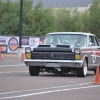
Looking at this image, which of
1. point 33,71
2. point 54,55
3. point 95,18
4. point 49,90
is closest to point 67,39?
point 54,55

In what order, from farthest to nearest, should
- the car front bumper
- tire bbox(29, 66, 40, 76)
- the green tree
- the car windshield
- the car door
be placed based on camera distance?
the green tree
the car door
the car windshield
tire bbox(29, 66, 40, 76)
the car front bumper

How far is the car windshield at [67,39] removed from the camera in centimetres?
2020

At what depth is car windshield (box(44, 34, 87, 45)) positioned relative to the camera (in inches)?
795

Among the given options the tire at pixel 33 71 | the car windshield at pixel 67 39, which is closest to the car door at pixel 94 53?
the car windshield at pixel 67 39

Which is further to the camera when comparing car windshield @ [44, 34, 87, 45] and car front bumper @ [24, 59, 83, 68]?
car windshield @ [44, 34, 87, 45]

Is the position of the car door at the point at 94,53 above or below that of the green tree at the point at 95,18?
below

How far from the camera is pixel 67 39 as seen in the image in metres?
20.3

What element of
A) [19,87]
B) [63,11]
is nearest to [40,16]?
[63,11]

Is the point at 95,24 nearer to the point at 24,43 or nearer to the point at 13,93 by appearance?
the point at 24,43

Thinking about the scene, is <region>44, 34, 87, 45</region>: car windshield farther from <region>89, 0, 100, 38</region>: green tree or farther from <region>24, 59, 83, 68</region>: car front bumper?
<region>89, 0, 100, 38</region>: green tree

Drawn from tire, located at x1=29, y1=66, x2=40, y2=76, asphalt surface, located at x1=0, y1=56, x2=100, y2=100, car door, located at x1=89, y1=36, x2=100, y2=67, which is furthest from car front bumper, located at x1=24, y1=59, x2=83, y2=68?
car door, located at x1=89, y1=36, x2=100, y2=67

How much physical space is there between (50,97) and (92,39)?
30.3 ft

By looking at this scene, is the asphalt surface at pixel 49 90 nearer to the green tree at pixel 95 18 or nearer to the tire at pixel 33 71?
the tire at pixel 33 71

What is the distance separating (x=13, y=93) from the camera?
13133 mm
